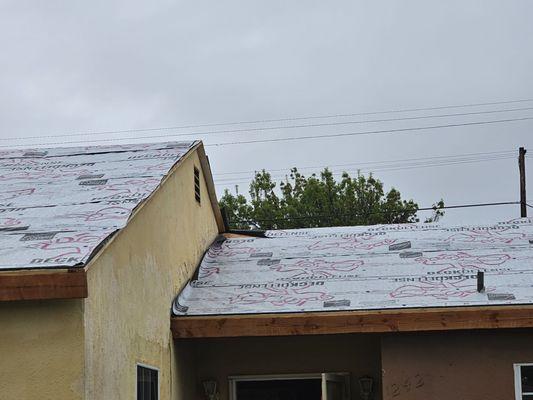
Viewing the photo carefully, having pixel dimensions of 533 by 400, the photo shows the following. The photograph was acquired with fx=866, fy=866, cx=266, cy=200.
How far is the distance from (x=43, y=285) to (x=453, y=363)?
15.8ft

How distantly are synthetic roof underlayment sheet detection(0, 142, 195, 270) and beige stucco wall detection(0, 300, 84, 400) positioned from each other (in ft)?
1.20

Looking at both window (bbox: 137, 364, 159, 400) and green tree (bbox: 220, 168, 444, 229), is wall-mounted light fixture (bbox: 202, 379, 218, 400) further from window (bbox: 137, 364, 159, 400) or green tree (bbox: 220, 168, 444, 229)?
green tree (bbox: 220, 168, 444, 229)

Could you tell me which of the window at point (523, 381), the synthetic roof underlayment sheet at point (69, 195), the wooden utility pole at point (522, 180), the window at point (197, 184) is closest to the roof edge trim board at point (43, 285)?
the synthetic roof underlayment sheet at point (69, 195)

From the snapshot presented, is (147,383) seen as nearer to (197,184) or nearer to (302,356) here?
(302,356)

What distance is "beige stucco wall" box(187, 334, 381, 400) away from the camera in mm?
10273

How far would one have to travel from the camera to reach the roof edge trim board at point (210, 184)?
1221cm

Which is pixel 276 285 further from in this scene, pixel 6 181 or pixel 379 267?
pixel 6 181

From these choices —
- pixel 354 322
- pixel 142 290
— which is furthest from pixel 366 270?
pixel 142 290

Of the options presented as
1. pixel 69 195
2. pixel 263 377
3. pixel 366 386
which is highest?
pixel 69 195

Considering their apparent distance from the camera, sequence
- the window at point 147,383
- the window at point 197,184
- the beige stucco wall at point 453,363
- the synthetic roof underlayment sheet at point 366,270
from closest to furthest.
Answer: the window at point 147,383
the beige stucco wall at point 453,363
the synthetic roof underlayment sheet at point 366,270
the window at point 197,184

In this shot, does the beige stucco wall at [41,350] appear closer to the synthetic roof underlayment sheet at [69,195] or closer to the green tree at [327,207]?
the synthetic roof underlayment sheet at [69,195]

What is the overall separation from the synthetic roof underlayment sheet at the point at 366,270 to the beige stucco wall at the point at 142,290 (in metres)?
0.48

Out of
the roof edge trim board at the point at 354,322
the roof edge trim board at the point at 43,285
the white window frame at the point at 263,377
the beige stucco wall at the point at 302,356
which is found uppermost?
the roof edge trim board at the point at 43,285

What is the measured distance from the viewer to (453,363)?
9.27 metres
